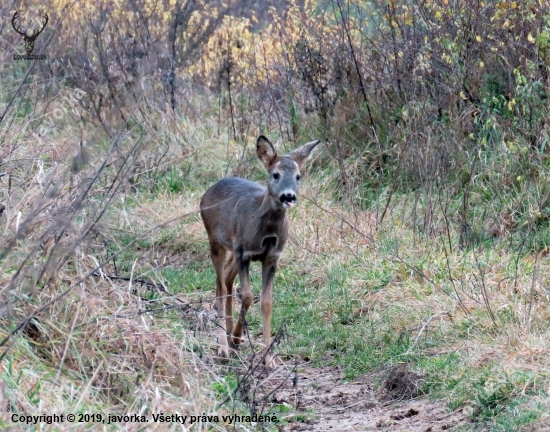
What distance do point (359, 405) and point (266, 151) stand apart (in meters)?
2.63

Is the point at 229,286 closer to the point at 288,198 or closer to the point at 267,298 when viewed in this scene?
the point at 267,298

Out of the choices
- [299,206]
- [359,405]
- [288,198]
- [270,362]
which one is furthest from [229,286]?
[299,206]

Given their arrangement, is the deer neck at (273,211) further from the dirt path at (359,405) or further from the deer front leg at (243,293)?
the dirt path at (359,405)

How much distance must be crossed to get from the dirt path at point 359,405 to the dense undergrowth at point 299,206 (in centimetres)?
15

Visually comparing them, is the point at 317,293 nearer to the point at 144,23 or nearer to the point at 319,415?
the point at 319,415

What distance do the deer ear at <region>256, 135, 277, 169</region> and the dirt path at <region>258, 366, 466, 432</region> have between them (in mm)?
1937

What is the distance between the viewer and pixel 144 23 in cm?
1497

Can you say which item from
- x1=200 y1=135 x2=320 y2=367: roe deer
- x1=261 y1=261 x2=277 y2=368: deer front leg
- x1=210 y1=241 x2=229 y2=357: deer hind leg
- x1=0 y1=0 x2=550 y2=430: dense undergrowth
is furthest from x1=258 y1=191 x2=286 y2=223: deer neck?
x1=0 y1=0 x2=550 y2=430: dense undergrowth

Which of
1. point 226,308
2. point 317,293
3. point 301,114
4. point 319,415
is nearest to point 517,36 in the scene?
point 301,114

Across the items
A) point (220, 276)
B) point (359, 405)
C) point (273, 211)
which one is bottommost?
point (359, 405)

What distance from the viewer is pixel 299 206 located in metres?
11.2

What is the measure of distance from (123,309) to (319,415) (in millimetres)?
1448

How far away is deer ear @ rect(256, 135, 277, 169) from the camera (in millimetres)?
8453

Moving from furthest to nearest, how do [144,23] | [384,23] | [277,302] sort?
[144,23], [384,23], [277,302]
